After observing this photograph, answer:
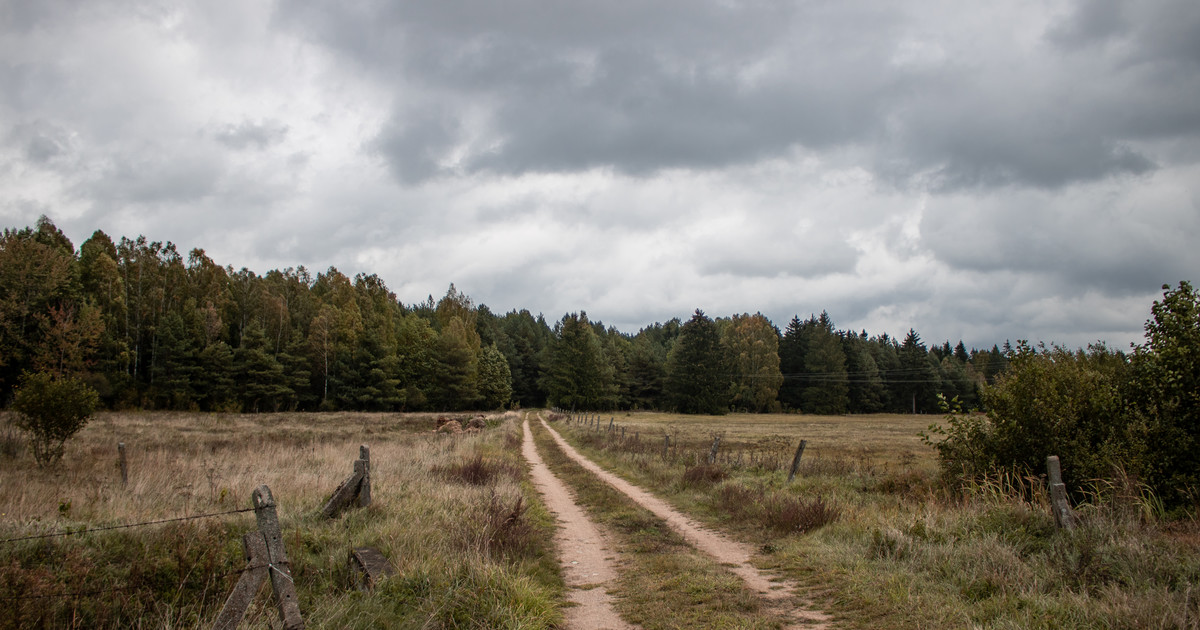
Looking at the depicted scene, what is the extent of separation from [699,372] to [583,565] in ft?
260

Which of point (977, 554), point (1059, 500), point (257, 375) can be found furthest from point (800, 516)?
point (257, 375)

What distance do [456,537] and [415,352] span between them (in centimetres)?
7918

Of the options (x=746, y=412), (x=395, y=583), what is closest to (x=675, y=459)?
(x=395, y=583)

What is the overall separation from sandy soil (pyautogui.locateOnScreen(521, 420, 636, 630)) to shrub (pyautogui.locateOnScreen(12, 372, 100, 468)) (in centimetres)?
1293

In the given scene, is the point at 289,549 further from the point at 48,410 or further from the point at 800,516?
the point at 48,410

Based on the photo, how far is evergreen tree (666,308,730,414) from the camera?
85.6 m

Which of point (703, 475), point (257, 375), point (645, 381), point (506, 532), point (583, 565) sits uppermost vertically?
point (257, 375)

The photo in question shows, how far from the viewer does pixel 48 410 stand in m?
15.6

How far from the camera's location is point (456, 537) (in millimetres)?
8469

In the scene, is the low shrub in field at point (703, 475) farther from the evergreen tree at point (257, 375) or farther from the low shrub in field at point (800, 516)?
the evergreen tree at point (257, 375)

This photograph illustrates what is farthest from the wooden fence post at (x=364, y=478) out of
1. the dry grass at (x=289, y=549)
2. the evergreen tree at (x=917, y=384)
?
the evergreen tree at (x=917, y=384)

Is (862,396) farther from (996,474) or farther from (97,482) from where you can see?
(97,482)

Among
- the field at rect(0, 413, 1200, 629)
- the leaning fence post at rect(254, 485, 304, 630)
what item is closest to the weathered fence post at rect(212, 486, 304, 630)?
the leaning fence post at rect(254, 485, 304, 630)

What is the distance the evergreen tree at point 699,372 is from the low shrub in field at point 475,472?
7081 centimetres
